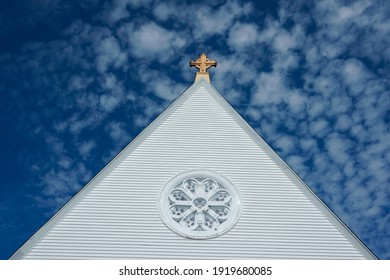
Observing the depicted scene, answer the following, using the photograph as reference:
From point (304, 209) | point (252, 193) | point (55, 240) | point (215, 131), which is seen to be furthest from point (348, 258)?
point (55, 240)

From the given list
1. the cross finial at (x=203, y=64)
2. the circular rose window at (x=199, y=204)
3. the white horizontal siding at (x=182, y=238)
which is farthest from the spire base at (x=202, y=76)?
the circular rose window at (x=199, y=204)

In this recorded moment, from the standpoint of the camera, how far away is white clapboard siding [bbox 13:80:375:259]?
991 cm

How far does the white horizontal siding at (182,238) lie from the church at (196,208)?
0.08 ft

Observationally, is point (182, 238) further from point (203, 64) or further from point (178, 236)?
point (203, 64)

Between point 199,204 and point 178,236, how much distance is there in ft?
3.93

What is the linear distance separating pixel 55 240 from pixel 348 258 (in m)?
6.85

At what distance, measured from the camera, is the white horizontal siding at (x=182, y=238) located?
32.5 ft

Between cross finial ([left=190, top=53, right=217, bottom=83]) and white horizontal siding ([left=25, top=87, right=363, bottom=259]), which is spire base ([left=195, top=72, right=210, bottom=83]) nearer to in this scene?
cross finial ([left=190, top=53, right=217, bottom=83])

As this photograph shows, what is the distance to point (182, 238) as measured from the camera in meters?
10.1

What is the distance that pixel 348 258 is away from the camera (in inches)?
388

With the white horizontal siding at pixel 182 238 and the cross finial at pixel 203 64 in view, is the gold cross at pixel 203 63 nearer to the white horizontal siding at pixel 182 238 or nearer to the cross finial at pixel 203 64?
the cross finial at pixel 203 64

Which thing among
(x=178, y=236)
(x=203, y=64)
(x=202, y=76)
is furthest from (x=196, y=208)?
(x=203, y=64)

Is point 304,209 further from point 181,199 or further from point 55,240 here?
point 55,240

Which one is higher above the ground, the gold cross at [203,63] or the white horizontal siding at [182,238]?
the gold cross at [203,63]
